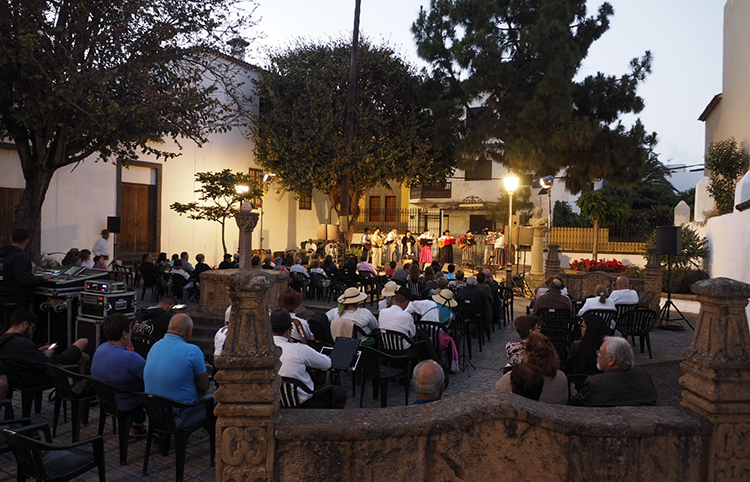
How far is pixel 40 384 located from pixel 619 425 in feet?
15.6

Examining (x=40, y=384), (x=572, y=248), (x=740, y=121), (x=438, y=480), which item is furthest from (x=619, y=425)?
(x=572, y=248)

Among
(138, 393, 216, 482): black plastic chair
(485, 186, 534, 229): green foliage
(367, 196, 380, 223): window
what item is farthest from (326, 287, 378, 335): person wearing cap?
(367, 196, 380, 223): window

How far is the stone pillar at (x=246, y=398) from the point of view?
8.93ft

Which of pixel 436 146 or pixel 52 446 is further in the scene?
pixel 436 146

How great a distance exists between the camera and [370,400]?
20.1 feet

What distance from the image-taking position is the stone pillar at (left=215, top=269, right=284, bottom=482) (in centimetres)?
272

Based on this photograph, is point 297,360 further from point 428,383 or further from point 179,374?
point 428,383

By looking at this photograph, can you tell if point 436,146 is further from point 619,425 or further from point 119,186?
point 619,425

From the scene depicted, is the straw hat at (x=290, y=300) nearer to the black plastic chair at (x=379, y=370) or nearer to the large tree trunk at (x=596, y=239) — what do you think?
the black plastic chair at (x=379, y=370)

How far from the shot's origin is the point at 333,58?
22.9m

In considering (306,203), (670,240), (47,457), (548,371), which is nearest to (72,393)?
(47,457)

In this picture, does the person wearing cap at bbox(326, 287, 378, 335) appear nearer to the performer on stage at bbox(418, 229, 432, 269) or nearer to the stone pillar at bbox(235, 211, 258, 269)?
the stone pillar at bbox(235, 211, 258, 269)

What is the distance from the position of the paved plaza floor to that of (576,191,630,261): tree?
1190 cm

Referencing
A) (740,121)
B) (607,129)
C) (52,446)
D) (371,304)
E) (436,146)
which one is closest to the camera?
(52,446)
